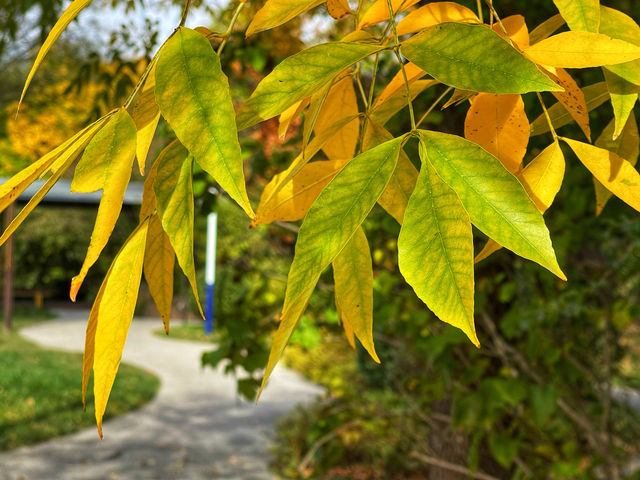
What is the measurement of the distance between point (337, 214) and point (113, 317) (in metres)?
0.16

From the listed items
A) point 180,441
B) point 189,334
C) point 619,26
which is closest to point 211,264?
point 180,441

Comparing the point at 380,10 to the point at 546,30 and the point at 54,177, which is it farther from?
the point at 54,177

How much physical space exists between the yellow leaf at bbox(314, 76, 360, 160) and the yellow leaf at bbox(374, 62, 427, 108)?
4 centimetres

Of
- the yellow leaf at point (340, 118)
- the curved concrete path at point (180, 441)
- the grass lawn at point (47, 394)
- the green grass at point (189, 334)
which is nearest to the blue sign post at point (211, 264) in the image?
the curved concrete path at point (180, 441)

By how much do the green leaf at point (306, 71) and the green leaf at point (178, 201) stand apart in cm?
7

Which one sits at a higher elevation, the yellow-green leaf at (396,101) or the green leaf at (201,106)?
the yellow-green leaf at (396,101)

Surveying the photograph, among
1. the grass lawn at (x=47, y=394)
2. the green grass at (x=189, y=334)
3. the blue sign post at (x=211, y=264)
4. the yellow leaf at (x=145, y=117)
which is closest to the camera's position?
the yellow leaf at (x=145, y=117)

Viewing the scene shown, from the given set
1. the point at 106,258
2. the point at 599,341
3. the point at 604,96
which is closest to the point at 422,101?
the point at 604,96

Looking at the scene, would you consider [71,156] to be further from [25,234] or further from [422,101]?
[25,234]

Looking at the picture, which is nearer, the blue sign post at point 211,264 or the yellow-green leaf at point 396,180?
the yellow-green leaf at point 396,180

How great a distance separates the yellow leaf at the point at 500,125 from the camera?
Result: 1.55 ft

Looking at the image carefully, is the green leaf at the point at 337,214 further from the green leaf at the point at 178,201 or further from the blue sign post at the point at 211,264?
the blue sign post at the point at 211,264

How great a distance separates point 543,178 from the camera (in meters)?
0.46

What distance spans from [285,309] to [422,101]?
1488 mm
